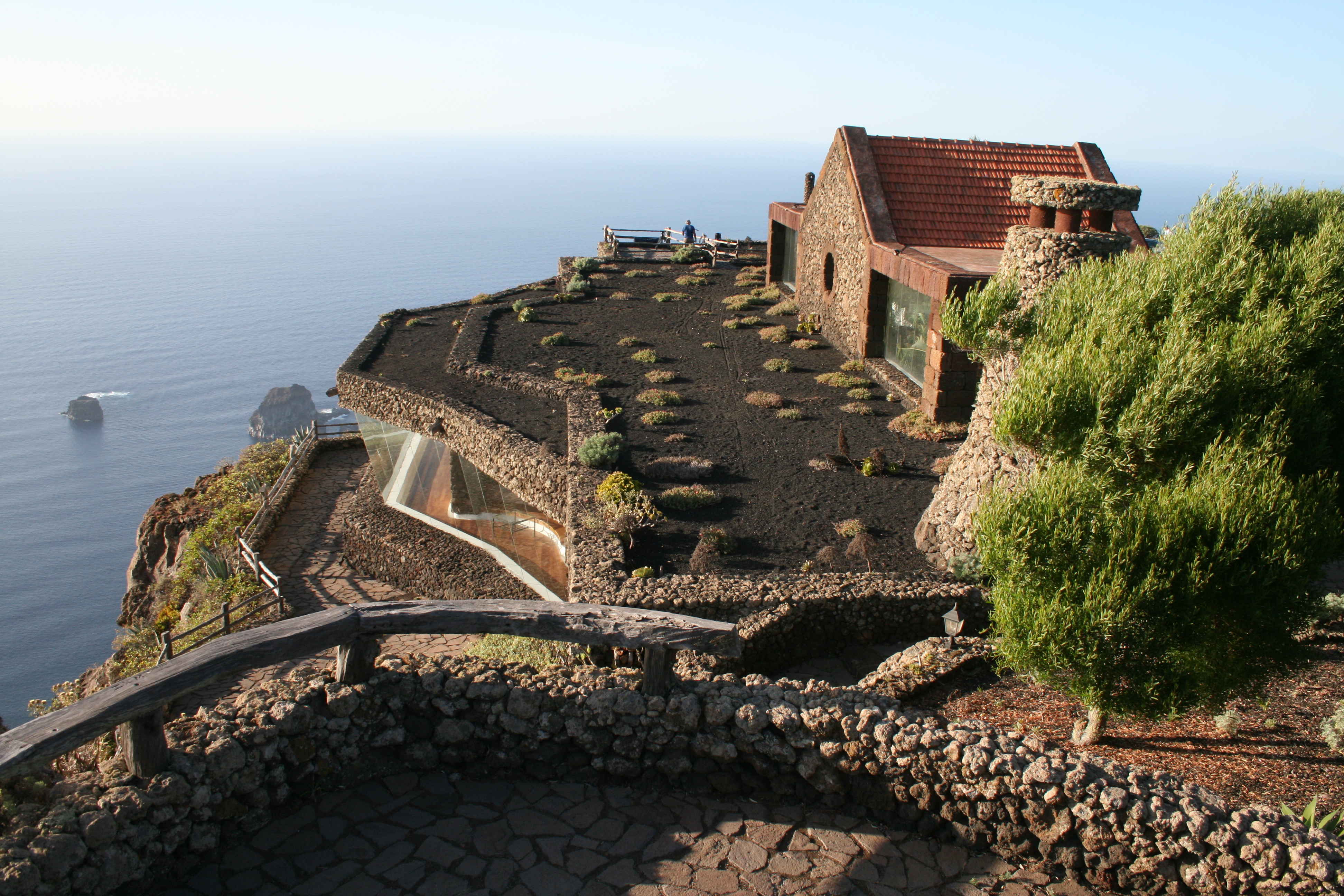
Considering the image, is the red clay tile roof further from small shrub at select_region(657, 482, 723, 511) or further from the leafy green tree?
the leafy green tree

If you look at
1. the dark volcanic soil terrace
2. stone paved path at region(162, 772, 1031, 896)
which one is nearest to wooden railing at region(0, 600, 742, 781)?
stone paved path at region(162, 772, 1031, 896)

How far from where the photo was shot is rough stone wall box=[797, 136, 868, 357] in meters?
23.5

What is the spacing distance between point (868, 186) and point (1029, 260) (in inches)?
513

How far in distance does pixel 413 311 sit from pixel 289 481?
882cm

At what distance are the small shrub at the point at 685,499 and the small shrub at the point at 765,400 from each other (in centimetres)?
567

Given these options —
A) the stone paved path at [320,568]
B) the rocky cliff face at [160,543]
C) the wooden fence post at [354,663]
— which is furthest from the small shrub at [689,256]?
the wooden fence post at [354,663]

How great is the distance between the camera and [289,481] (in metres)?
26.8

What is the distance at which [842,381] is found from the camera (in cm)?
2203

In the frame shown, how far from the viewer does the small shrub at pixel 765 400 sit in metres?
20.5

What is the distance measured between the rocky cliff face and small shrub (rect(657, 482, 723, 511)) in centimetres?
Result: 2048

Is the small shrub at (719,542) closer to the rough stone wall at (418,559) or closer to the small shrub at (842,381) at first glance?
the rough stone wall at (418,559)

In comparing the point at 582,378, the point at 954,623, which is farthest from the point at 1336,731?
the point at 582,378

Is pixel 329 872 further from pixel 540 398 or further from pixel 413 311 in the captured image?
pixel 413 311

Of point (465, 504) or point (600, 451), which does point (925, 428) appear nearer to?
point (600, 451)
